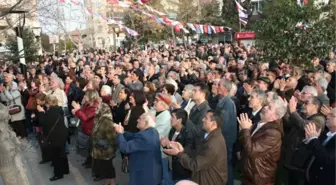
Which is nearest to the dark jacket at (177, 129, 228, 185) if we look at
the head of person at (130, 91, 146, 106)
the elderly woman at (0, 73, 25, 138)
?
the head of person at (130, 91, 146, 106)

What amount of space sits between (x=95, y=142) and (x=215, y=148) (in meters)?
2.54

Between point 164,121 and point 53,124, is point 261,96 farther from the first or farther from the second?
point 53,124

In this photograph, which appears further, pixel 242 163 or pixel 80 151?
pixel 80 151

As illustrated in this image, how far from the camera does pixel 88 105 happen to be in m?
6.37

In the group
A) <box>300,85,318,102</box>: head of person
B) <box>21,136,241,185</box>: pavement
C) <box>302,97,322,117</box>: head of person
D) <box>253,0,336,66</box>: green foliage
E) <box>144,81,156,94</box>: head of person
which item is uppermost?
<box>253,0,336,66</box>: green foliage

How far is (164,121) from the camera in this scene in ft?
16.9

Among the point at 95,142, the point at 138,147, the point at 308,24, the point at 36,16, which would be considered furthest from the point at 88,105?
the point at 308,24

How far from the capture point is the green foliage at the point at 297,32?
8648mm

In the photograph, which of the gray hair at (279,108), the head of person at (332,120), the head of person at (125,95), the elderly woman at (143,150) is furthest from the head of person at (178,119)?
the head of person at (125,95)

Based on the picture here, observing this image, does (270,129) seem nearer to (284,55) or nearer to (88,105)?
(88,105)

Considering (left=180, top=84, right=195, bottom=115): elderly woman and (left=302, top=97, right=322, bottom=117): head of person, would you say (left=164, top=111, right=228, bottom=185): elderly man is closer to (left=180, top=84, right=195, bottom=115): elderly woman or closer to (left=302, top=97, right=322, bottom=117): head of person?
(left=302, top=97, right=322, bottom=117): head of person

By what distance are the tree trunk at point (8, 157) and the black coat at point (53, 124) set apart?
3.12 m

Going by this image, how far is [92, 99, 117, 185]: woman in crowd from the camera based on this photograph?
18.5 feet

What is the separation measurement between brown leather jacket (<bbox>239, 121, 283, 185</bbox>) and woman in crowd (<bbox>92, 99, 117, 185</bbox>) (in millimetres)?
2367
